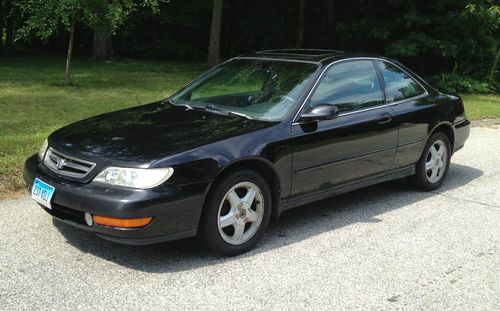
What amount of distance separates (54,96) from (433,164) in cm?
865

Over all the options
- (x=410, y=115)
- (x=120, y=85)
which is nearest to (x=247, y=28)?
(x=120, y=85)

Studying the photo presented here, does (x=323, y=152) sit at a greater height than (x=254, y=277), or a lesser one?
greater

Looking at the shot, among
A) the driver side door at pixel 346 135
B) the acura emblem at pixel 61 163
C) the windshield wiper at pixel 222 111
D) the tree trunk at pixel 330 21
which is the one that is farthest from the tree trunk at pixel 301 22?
the acura emblem at pixel 61 163

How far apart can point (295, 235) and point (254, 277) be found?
96 cm

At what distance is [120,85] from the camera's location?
14961 millimetres

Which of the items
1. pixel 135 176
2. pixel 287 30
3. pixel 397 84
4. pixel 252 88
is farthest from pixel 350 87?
pixel 287 30

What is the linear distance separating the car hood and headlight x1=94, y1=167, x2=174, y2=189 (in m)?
0.07

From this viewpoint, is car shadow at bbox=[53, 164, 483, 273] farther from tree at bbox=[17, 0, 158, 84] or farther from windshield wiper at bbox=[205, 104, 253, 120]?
tree at bbox=[17, 0, 158, 84]

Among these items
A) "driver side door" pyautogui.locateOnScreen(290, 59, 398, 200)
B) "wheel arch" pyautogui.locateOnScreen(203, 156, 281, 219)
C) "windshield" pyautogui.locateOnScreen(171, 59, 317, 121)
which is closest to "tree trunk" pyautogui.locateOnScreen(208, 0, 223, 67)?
"windshield" pyautogui.locateOnScreen(171, 59, 317, 121)

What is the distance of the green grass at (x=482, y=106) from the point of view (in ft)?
39.7

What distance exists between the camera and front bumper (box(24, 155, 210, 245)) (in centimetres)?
378

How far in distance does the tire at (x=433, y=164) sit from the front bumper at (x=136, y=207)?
3.01m

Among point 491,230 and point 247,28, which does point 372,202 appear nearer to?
point 491,230

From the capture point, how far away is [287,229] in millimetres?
5027
